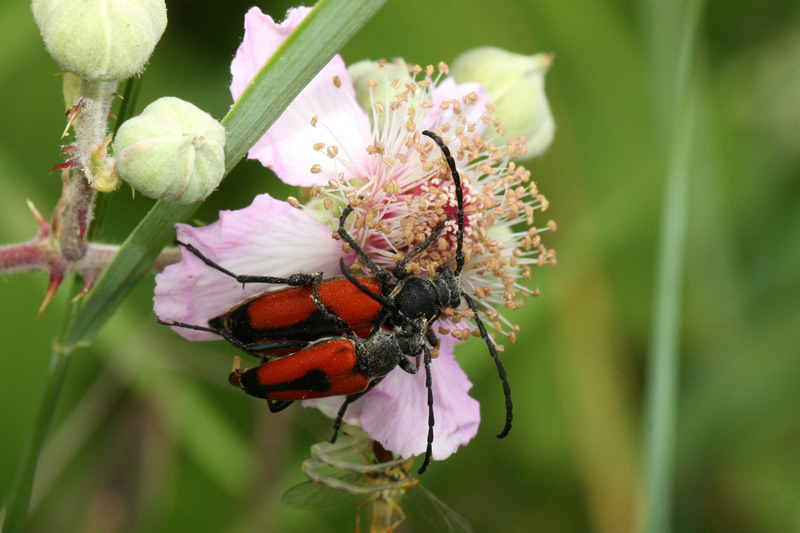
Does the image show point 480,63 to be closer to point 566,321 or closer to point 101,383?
point 566,321

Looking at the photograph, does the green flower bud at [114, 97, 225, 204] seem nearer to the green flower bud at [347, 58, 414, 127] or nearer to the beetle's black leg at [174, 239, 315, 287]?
the beetle's black leg at [174, 239, 315, 287]

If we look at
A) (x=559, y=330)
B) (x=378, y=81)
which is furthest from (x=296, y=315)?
(x=559, y=330)

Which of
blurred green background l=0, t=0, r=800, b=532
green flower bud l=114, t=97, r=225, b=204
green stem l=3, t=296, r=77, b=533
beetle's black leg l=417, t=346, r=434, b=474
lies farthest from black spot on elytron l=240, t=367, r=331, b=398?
blurred green background l=0, t=0, r=800, b=532

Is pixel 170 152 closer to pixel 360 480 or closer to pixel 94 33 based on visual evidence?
pixel 94 33

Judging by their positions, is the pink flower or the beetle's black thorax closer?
the pink flower

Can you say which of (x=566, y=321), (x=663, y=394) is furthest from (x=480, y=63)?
(x=566, y=321)

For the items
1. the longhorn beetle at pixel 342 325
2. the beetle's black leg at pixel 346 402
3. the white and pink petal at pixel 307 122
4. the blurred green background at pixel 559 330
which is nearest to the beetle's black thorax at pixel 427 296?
the longhorn beetle at pixel 342 325
